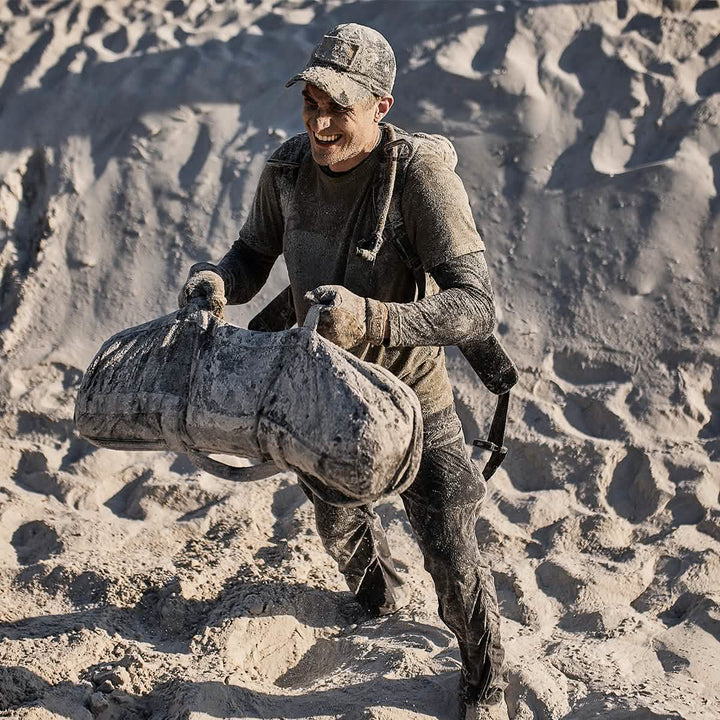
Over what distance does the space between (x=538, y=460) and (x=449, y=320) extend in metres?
1.98

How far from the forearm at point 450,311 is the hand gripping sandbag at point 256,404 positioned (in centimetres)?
15

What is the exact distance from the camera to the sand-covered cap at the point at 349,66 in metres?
2.42

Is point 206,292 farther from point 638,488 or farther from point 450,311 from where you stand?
point 638,488

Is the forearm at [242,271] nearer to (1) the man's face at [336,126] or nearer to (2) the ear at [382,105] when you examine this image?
(1) the man's face at [336,126]

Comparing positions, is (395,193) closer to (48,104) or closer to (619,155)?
(619,155)

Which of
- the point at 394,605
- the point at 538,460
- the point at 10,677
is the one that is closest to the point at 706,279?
the point at 538,460

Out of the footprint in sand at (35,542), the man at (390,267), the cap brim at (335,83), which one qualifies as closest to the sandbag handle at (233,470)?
the man at (390,267)

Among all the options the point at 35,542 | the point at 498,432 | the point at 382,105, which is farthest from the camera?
the point at 35,542

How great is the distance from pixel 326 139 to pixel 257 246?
0.58 metres

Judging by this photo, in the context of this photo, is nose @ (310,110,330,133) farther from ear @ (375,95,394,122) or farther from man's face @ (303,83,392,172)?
ear @ (375,95,394,122)

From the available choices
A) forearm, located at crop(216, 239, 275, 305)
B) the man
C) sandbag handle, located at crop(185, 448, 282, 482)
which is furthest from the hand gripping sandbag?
forearm, located at crop(216, 239, 275, 305)

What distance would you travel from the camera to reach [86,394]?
2.55 meters

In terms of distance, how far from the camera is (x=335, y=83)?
7.94 feet

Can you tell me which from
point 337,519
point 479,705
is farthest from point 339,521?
point 479,705
